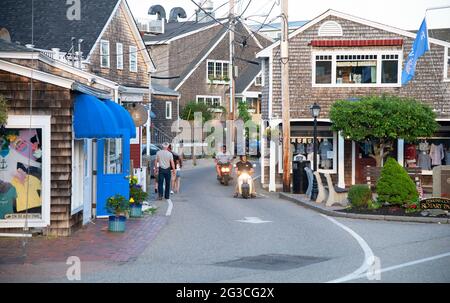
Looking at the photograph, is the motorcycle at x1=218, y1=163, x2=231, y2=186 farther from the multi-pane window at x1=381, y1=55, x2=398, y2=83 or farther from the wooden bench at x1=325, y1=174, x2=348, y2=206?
the wooden bench at x1=325, y1=174, x2=348, y2=206

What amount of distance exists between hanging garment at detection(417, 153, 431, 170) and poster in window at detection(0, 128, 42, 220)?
20663 mm

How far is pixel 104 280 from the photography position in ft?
37.8

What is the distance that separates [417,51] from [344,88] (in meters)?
4.61

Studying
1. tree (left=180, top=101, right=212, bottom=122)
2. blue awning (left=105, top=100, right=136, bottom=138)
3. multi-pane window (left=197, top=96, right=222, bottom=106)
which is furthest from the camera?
multi-pane window (left=197, top=96, right=222, bottom=106)

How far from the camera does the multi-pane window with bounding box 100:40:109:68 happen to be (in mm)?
37438

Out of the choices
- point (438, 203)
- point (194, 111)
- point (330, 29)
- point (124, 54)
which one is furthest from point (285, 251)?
point (194, 111)

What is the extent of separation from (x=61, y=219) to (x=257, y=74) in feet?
153

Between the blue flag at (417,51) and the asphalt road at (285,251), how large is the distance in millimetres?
8513

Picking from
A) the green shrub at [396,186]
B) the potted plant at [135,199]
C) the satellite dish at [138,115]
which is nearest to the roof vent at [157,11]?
the satellite dish at [138,115]

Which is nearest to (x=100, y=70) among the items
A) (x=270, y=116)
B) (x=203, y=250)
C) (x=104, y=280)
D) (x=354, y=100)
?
(x=270, y=116)

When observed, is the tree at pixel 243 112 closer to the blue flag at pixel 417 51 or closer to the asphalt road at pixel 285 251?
the blue flag at pixel 417 51

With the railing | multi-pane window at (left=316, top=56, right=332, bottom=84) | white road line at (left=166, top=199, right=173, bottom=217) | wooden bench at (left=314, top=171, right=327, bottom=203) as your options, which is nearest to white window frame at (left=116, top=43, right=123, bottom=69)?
the railing

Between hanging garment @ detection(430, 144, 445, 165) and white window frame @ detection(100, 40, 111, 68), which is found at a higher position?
white window frame @ detection(100, 40, 111, 68)
